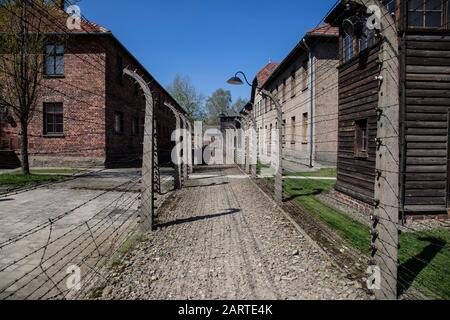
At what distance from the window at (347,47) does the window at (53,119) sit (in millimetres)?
15867

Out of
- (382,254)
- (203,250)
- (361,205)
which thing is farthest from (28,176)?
(382,254)

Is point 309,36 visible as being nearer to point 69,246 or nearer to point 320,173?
point 320,173

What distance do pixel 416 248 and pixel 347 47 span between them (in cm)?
681

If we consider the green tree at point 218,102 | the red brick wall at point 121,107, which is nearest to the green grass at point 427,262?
the red brick wall at point 121,107

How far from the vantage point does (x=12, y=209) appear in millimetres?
8133

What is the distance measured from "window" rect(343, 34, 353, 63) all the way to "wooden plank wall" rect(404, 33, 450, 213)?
248 centimetres

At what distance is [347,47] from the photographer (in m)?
9.80

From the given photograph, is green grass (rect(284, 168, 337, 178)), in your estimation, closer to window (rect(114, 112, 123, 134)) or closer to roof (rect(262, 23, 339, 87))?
roof (rect(262, 23, 339, 87))

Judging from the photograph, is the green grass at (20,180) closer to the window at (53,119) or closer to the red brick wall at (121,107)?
the red brick wall at (121,107)

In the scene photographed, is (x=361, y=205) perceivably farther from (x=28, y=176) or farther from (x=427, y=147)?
(x=28, y=176)

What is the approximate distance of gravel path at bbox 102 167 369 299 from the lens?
3.82 m

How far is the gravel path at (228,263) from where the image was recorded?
3816 mm

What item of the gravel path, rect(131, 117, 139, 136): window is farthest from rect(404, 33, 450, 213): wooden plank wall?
rect(131, 117, 139, 136): window
